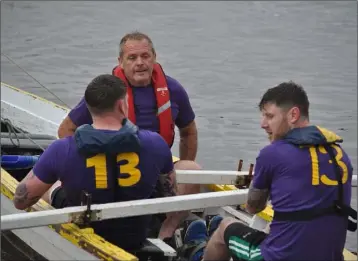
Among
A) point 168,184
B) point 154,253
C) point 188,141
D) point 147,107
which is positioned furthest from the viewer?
point 188,141

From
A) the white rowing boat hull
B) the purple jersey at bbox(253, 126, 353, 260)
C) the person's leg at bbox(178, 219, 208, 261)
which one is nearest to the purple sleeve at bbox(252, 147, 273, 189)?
the purple jersey at bbox(253, 126, 353, 260)

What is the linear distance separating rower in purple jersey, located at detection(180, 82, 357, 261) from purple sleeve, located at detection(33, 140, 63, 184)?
1112 mm

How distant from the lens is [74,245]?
5.00 m

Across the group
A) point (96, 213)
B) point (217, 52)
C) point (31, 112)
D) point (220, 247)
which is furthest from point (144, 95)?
point (217, 52)

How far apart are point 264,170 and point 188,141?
84.9 inches

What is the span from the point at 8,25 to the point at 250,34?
5.56m

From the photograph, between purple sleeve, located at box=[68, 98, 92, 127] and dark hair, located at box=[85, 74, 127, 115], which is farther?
purple sleeve, located at box=[68, 98, 92, 127]

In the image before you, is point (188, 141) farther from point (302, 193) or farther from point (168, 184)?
point (302, 193)

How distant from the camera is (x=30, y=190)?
189 inches

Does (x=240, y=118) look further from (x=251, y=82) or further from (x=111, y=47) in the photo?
(x=111, y=47)

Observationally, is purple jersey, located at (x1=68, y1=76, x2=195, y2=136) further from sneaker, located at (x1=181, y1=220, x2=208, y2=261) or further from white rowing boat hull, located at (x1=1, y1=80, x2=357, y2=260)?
white rowing boat hull, located at (x1=1, y1=80, x2=357, y2=260)

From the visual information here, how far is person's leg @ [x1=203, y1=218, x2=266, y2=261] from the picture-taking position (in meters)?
4.39

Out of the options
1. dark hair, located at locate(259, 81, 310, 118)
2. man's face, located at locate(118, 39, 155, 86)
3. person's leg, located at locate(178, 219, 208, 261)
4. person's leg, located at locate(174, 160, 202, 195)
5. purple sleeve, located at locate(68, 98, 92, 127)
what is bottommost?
person's leg, located at locate(178, 219, 208, 261)

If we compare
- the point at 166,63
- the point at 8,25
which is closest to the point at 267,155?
the point at 166,63
